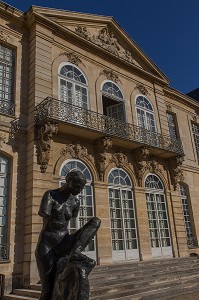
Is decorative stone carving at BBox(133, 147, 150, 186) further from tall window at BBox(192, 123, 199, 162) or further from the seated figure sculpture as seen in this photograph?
the seated figure sculpture

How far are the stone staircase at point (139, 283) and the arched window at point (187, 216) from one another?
170 inches

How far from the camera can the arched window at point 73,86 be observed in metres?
10.5

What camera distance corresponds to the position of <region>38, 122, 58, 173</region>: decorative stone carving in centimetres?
852

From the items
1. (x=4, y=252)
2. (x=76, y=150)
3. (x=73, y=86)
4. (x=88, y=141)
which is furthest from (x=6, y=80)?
(x=4, y=252)

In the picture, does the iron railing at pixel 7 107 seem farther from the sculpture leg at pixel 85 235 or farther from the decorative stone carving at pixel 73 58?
the sculpture leg at pixel 85 235

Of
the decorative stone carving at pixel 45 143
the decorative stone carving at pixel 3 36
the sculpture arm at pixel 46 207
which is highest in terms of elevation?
the decorative stone carving at pixel 3 36

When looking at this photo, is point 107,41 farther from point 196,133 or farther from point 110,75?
point 196,133

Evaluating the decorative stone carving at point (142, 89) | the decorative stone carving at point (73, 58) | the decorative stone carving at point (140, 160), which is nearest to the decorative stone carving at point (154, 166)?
the decorative stone carving at point (140, 160)

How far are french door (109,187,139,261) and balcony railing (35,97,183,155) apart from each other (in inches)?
84.3

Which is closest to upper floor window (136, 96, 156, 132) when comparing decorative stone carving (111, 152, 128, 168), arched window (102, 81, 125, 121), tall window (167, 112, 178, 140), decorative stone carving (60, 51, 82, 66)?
arched window (102, 81, 125, 121)

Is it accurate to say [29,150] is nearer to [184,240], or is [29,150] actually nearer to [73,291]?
[73,291]

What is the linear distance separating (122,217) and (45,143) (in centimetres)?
388

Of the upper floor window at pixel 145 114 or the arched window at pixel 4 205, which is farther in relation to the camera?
the upper floor window at pixel 145 114

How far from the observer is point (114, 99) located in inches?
482
